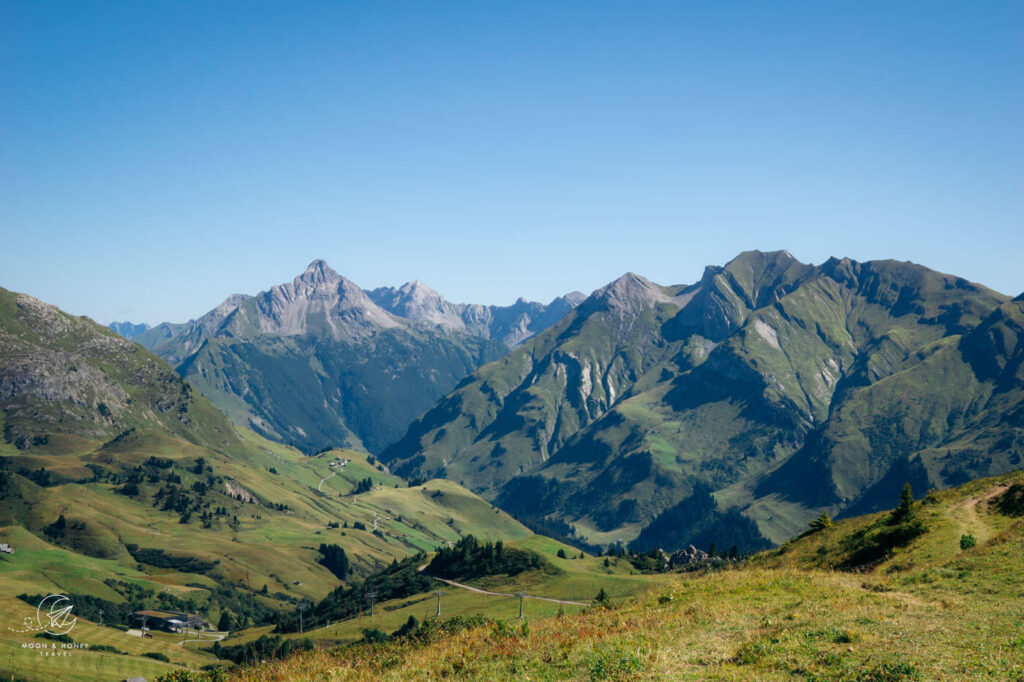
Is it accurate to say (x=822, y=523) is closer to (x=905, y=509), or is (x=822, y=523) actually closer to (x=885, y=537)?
(x=905, y=509)

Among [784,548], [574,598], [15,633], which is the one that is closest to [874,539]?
[784,548]

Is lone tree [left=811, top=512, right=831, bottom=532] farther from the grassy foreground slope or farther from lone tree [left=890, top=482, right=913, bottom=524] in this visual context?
the grassy foreground slope

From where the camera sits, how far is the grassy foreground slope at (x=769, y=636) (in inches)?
1079

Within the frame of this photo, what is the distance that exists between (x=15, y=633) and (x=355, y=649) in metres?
196

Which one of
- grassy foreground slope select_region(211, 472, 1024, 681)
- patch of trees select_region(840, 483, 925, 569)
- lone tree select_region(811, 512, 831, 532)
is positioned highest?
grassy foreground slope select_region(211, 472, 1024, 681)

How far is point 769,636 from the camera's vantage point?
3138cm

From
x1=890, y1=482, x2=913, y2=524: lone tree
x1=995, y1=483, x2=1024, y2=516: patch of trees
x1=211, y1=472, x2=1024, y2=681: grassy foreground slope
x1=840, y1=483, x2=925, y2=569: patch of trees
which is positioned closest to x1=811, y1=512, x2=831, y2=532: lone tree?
x1=890, y1=482, x2=913, y2=524: lone tree

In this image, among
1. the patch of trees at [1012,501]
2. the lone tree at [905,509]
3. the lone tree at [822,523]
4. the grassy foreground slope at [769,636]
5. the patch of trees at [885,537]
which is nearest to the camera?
the grassy foreground slope at [769,636]

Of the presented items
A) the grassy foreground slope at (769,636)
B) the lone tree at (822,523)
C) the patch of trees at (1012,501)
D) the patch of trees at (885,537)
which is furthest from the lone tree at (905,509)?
the lone tree at (822,523)

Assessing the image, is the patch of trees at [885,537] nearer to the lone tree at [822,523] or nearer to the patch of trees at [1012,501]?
the patch of trees at [1012,501]

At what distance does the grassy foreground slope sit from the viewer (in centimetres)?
2741

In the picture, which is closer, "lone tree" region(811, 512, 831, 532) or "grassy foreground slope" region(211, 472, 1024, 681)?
"grassy foreground slope" region(211, 472, 1024, 681)

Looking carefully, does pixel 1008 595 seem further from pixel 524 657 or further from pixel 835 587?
pixel 524 657

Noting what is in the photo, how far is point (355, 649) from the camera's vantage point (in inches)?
1596
